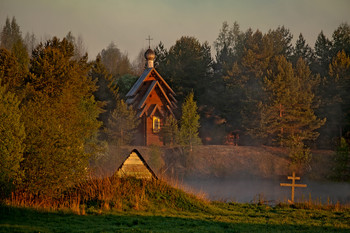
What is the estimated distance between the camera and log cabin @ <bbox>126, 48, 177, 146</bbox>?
5422 cm

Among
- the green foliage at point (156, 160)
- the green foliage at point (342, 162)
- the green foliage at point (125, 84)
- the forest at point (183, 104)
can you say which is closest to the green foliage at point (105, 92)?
the forest at point (183, 104)

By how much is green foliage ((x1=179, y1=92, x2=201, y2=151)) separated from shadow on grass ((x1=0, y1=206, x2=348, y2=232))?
27737mm

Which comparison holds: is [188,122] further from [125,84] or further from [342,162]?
[125,84]

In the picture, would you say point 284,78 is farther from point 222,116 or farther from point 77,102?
point 77,102

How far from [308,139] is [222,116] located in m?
12.0

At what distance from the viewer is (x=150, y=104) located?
181 ft

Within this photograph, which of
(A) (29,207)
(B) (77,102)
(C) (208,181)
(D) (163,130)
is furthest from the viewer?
(D) (163,130)

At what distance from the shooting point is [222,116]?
197 ft

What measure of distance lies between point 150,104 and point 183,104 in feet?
29.8

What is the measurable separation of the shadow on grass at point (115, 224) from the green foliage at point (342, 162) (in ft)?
94.6

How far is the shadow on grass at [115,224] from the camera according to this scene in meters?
15.6

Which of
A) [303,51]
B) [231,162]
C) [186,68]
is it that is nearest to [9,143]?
[231,162]

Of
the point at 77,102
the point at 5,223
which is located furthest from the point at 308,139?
the point at 5,223

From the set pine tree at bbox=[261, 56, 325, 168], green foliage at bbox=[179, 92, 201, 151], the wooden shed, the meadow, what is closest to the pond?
green foliage at bbox=[179, 92, 201, 151]
